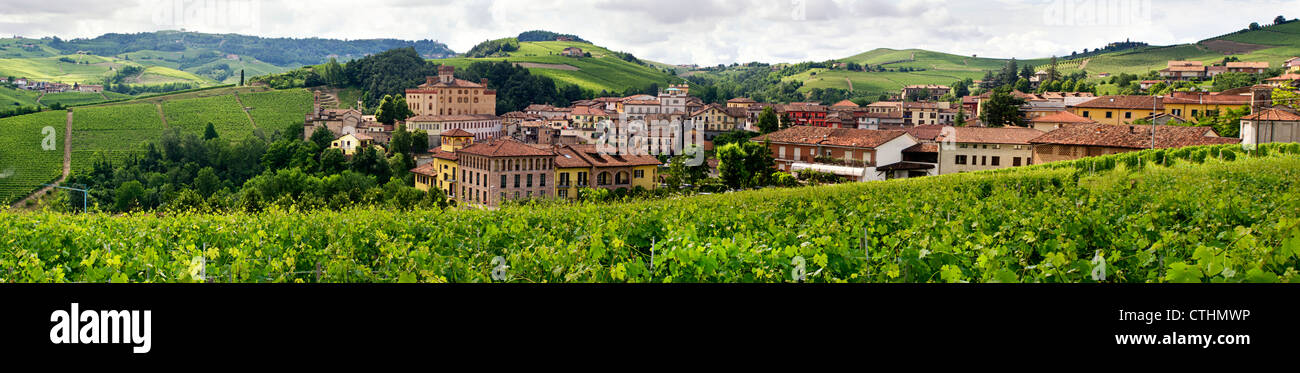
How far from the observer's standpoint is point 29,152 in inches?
1907

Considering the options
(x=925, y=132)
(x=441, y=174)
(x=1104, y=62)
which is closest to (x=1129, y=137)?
(x=925, y=132)

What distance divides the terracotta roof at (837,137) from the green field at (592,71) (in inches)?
2214

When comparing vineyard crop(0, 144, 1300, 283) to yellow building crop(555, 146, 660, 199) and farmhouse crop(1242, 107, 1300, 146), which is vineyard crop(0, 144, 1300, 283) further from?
yellow building crop(555, 146, 660, 199)

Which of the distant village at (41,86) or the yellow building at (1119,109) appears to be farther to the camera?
the distant village at (41,86)

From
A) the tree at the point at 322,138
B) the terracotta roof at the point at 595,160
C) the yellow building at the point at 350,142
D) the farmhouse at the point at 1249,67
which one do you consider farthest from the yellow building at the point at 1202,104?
the tree at the point at 322,138

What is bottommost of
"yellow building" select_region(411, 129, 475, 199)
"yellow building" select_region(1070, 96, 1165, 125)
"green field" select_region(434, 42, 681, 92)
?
"yellow building" select_region(411, 129, 475, 199)

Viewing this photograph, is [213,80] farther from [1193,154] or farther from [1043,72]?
[1193,154]

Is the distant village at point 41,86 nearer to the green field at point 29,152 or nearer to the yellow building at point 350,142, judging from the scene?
the green field at point 29,152

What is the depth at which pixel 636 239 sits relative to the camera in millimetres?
6590

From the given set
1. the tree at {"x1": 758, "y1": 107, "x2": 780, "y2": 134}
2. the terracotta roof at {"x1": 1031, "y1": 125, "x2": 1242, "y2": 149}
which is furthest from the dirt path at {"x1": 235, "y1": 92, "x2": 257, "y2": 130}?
the terracotta roof at {"x1": 1031, "y1": 125, "x2": 1242, "y2": 149}

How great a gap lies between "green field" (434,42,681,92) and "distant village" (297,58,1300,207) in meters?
26.7

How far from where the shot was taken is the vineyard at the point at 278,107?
67125 millimetres

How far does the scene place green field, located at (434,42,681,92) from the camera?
99.7 m

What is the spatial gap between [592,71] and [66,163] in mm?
66384
